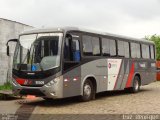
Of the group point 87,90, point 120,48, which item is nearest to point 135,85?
point 120,48

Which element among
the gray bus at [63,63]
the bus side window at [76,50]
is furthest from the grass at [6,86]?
the bus side window at [76,50]

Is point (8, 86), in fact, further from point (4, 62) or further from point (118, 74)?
point (118, 74)

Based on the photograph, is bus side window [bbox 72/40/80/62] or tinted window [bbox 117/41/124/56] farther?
tinted window [bbox 117/41/124/56]

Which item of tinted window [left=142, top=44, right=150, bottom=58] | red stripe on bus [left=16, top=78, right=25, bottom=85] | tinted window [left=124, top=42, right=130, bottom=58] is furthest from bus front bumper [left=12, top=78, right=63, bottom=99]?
tinted window [left=142, top=44, right=150, bottom=58]

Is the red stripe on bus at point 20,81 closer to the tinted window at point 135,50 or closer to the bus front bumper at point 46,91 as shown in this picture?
the bus front bumper at point 46,91

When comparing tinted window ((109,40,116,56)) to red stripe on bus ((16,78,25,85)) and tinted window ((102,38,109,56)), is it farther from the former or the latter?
red stripe on bus ((16,78,25,85))

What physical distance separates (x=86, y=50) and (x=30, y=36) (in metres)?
2.46

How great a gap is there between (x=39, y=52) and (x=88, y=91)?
3.08 metres

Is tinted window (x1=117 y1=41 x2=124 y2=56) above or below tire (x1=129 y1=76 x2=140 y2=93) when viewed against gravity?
above

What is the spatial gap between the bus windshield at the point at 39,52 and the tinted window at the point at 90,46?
6.00 ft

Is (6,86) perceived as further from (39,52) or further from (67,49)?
(67,49)

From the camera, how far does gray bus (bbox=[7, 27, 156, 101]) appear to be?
15148 millimetres

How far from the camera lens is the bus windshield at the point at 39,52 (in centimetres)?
1523

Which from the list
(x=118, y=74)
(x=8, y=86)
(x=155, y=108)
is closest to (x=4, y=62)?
(x=8, y=86)
